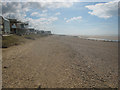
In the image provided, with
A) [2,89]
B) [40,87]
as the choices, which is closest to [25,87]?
[40,87]

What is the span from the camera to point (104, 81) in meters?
3.99

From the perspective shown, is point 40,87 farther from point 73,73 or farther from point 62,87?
point 73,73

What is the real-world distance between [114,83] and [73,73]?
198 centimetres

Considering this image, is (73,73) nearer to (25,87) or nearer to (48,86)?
(48,86)

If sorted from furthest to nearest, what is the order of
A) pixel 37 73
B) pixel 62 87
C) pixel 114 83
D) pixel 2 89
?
pixel 37 73 → pixel 114 83 → pixel 62 87 → pixel 2 89

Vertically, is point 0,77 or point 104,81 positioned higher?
point 0,77

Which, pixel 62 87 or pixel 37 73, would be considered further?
pixel 37 73

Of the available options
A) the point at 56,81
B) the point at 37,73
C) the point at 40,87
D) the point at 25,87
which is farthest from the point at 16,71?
the point at 56,81

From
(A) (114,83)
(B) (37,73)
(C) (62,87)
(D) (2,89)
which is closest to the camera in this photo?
(D) (2,89)

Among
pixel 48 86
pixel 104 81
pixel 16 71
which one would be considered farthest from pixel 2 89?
pixel 104 81

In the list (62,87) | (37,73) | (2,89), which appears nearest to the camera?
(2,89)

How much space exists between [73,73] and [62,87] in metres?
1.27

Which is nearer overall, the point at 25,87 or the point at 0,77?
the point at 25,87

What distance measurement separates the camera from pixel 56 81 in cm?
390
